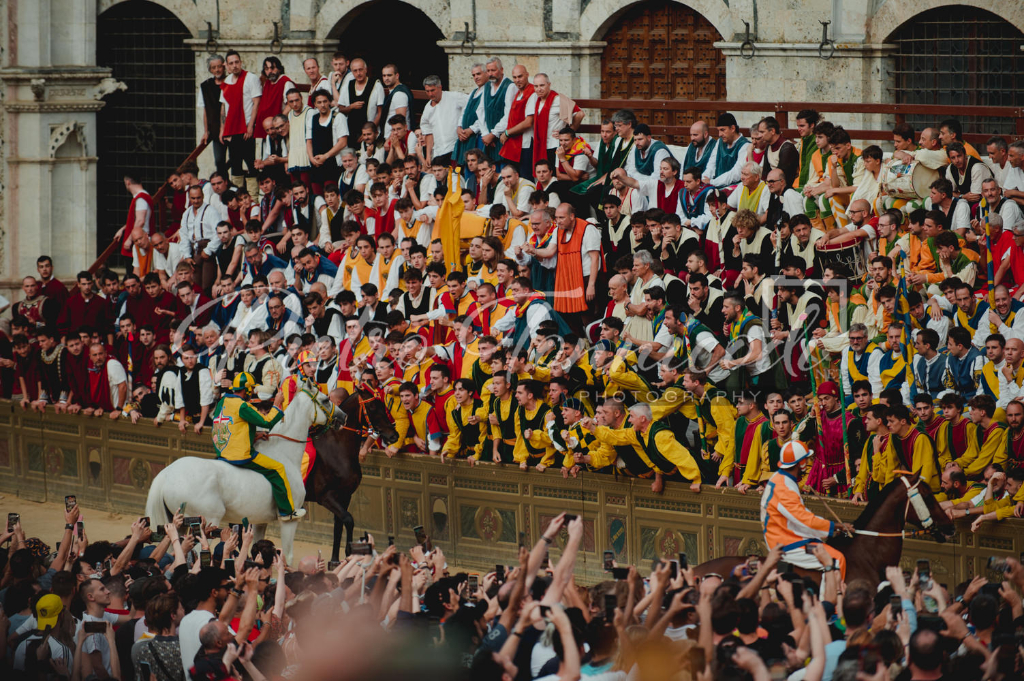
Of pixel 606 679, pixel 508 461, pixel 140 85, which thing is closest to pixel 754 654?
pixel 606 679

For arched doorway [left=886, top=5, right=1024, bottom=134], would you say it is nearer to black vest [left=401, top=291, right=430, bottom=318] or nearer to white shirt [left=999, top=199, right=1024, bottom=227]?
white shirt [left=999, top=199, right=1024, bottom=227]

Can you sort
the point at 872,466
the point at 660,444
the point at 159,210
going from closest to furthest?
the point at 872,466
the point at 660,444
the point at 159,210

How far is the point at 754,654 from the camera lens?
24.7 ft

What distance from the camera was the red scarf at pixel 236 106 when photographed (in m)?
22.1

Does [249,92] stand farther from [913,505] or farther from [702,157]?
[913,505]

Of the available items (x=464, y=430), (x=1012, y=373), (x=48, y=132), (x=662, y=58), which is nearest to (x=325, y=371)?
(x=464, y=430)

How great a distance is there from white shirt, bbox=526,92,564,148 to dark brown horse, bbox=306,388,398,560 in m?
4.60

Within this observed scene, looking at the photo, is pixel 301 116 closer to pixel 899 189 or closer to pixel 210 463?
pixel 210 463

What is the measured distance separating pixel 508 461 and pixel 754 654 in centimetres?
863

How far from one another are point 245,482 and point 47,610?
633 centimetres

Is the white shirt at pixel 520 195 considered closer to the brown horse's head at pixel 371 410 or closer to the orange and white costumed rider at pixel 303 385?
the orange and white costumed rider at pixel 303 385

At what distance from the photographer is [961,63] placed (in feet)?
65.8

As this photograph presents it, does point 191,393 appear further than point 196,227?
No

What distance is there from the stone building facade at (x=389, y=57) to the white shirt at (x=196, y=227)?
4393mm
